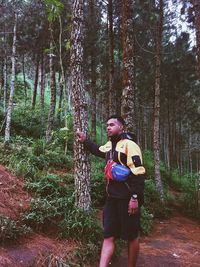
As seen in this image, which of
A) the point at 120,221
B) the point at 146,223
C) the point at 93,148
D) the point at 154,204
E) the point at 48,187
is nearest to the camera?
the point at 120,221

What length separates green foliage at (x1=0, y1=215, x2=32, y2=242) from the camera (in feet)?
17.0

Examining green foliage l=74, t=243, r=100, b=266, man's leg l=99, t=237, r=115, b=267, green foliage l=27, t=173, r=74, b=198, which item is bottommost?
green foliage l=74, t=243, r=100, b=266

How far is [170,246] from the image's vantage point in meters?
7.67

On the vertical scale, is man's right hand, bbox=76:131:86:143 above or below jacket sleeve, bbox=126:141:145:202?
above

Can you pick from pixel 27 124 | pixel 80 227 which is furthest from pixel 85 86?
pixel 27 124

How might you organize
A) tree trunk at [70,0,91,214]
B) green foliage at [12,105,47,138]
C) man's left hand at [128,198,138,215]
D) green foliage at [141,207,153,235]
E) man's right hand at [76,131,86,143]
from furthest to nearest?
green foliage at [12,105,47,138]
green foliage at [141,207,153,235]
tree trunk at [70,0,91,214]
man's right hand at [76,131,86,143]
man's left hand at [128,198,138,215]

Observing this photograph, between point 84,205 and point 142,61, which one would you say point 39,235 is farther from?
point 142,61

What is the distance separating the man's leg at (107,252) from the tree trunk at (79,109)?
57.2 inches

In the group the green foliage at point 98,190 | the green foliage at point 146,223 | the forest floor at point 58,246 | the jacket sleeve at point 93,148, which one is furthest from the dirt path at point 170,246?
the jacket sleeve at point 93,148

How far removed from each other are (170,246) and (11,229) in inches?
154

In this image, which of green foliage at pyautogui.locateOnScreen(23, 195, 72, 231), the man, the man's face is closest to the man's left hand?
the man

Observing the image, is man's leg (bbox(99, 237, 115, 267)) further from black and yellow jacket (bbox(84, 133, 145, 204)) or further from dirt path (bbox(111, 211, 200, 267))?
dirt path (bbox(111, 211, 200, 267))

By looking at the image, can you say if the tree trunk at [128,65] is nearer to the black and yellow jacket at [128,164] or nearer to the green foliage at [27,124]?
the black and yellow jacket at [128,164]

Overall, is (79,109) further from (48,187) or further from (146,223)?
(146,223)
